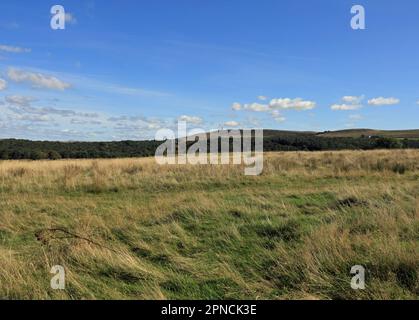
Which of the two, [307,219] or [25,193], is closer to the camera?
[307,219]

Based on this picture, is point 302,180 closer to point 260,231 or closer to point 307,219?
point 307,219

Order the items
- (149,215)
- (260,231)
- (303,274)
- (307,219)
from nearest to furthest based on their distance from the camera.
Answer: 1. (303,274)
2. (260,231)
3. (307,219)
4. (149,215)

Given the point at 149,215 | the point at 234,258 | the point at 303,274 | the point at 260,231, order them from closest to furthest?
the point at 303,274, the point at 234,258, the point at 260,231, the point at 149,215
